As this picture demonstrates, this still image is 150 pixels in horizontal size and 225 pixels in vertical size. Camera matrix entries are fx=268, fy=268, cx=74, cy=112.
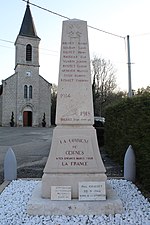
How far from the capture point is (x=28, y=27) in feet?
139

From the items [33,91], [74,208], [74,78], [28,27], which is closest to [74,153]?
[74,208]

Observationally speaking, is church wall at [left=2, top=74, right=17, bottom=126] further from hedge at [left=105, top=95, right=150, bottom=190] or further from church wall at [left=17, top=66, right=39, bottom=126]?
hedge at [left=105, top=95, right=150, bottom=190]

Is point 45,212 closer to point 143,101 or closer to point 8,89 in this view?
point 143,101

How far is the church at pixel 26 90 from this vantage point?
131ft

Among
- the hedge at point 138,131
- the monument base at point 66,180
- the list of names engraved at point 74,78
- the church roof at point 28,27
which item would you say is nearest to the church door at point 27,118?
the church roof at point 28,27

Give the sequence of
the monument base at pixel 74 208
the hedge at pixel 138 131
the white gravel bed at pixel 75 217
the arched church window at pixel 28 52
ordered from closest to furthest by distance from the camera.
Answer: the white gravel bed at pixel 75 217
the monument base at pixel 74 208
the hedge at pixel 138 131
the arched church window at pixel 28 52

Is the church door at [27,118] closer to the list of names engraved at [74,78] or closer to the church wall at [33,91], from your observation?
the church wall at [33,91]

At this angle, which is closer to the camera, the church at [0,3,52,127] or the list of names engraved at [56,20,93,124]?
the list of names engraved at [56,20,93,124]

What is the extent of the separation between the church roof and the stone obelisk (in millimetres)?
38491

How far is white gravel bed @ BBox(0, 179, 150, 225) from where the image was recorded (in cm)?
387

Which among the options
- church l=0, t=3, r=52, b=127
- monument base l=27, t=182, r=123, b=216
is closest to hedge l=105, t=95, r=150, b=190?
monument base l=27, t=182, r=123, b=216

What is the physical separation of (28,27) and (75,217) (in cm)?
4176

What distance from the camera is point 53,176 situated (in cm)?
459

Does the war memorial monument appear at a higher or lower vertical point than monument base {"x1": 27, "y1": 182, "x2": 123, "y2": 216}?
higher
